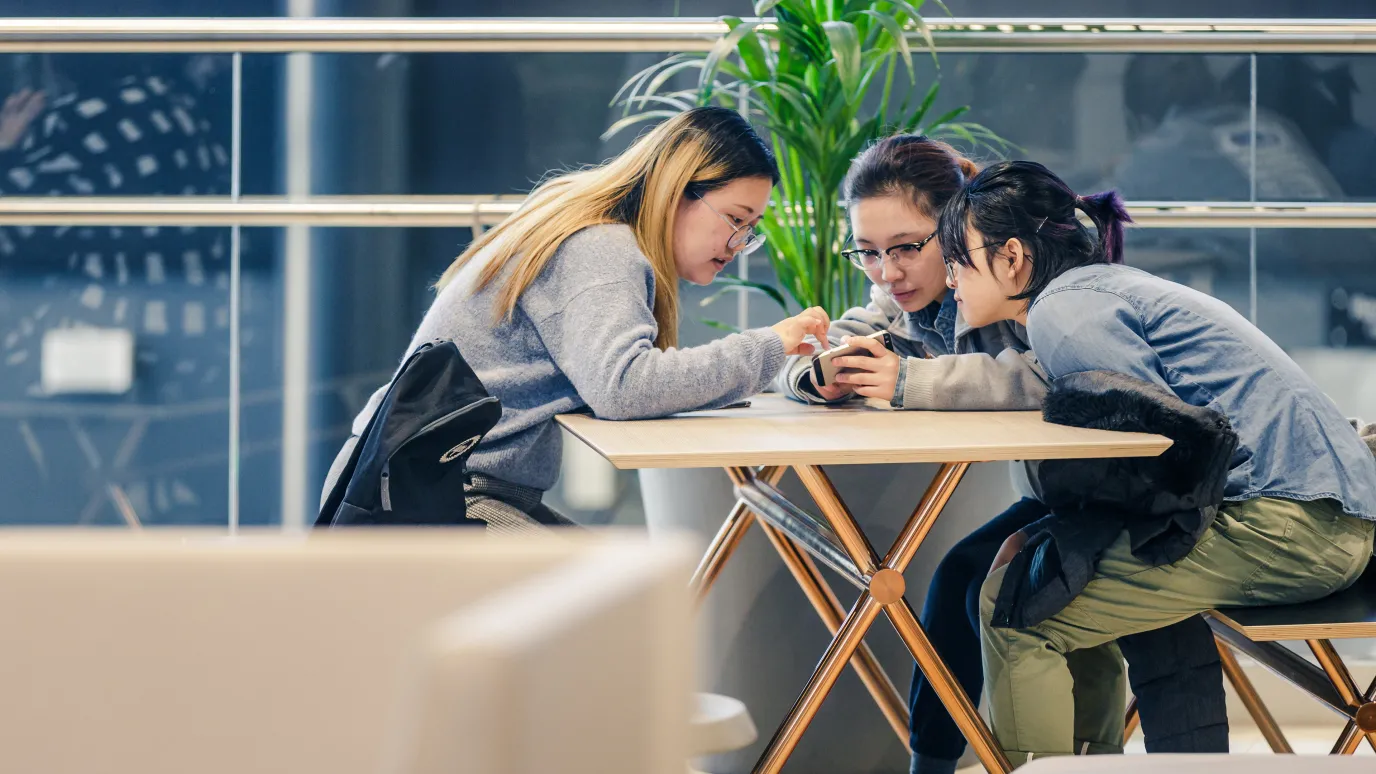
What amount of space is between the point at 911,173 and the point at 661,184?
42cm

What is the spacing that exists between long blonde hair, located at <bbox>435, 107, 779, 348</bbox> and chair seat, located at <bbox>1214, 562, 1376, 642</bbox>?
0.80 metres

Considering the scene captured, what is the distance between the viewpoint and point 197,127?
124 inches

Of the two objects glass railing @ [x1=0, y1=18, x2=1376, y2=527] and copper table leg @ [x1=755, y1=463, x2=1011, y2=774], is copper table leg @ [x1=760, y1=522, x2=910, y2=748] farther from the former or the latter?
glass railing @ [x1=0, y1=18, x2=1376, y2=527]

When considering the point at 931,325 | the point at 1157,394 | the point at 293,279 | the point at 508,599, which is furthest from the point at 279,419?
the point at 508,599

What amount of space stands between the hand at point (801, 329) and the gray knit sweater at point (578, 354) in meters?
0.03

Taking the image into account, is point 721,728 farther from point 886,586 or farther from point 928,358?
point 928,358

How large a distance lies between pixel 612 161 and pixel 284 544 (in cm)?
111

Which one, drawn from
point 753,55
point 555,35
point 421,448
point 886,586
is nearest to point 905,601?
point 886,586

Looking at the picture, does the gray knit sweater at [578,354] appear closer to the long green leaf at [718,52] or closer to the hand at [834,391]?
the hand at [834,391]

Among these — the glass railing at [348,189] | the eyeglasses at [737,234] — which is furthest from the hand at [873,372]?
the glass railing at [348,189]

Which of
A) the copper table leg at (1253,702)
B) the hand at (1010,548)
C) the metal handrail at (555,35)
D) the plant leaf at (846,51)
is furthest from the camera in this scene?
the metal handrail at (555,35)

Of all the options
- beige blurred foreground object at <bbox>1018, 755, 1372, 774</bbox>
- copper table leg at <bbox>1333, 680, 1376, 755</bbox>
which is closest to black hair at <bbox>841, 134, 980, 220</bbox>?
copper table leg at <bbox>1333, 680, 1376, 755</bbox>

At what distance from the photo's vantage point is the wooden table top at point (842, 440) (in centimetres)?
114

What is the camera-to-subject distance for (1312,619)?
1.30 m
